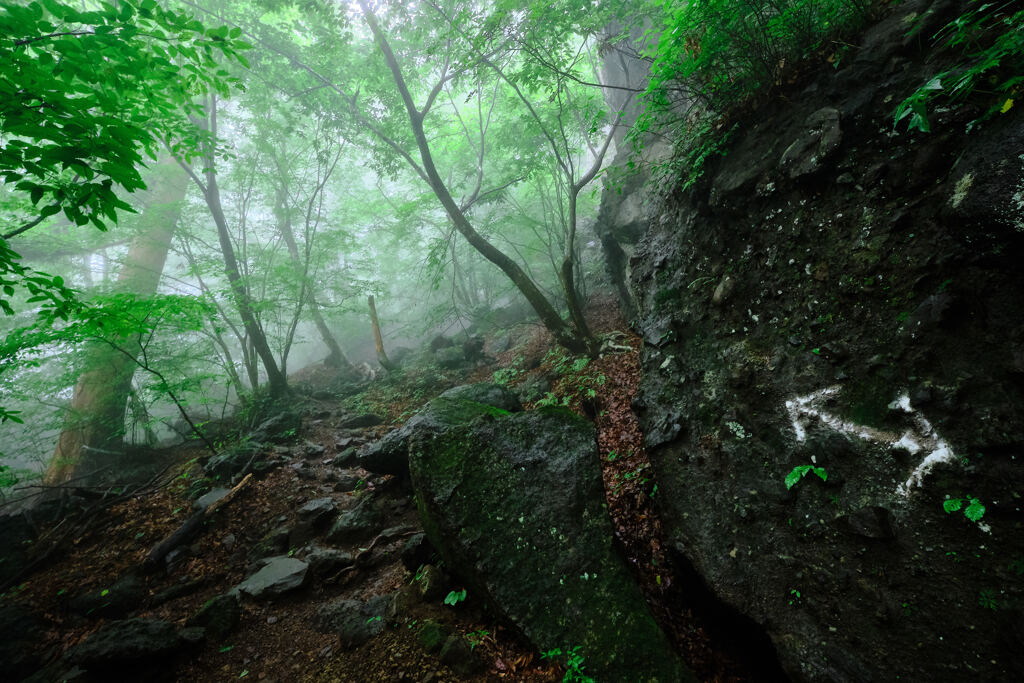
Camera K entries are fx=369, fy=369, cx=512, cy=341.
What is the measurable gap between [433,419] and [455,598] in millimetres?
1927

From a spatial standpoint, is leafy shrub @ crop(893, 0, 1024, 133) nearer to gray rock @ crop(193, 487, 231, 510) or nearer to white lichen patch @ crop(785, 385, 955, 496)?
white lichen patch @ crop(785, 385, 955, 496)

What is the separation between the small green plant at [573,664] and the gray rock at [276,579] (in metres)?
3.26

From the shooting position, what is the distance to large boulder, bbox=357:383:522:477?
15.2 feet

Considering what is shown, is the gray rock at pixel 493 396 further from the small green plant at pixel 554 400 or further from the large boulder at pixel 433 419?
the small green plant at pixel 554 400

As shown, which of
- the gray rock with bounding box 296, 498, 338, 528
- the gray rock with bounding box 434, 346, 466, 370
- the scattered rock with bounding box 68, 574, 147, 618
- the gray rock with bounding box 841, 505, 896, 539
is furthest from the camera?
the gray rock with bounding box 434, 346, 466, 370

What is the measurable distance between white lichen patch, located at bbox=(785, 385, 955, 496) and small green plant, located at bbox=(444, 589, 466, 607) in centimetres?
311

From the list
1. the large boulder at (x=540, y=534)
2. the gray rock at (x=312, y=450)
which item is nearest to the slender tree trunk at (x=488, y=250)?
the large boulder at (x=540, y=534)

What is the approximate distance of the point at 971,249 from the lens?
2.48 meters

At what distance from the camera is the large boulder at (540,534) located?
8.38 ft

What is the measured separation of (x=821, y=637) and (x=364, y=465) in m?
5.63

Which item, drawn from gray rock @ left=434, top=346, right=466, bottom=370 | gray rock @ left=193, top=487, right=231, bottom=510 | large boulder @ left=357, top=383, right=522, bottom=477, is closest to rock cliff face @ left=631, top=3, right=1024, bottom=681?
large boulder @ left=357, top=383, right=522, bottom=477

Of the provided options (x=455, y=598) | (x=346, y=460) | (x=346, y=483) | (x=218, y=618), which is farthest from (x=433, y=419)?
(x=346, y=460)

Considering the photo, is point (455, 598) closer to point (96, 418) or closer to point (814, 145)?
point (814, 145)

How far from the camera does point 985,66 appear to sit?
217cm
